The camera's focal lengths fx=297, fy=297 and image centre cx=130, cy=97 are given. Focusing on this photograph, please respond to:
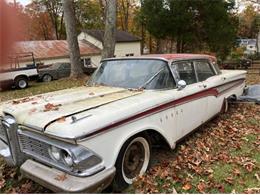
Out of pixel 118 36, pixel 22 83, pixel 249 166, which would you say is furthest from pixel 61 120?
pixel 118 36

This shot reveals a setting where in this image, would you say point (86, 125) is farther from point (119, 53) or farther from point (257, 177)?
point (119, 53)

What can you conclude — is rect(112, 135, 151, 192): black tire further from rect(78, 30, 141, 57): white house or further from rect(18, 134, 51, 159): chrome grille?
rect(78, 30, 141, 57): white house

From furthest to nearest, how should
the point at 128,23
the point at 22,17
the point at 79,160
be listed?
the point at 128,23 < the point at 79,160 < the point at 22,17

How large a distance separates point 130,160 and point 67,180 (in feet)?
A: 3.37

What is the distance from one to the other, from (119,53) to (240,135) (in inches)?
1164

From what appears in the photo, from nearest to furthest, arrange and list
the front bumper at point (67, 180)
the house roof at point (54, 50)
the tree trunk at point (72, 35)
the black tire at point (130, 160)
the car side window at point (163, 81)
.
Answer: the front bumper at point (67, 180)
the black tire at point (130, 160)
the car side window at point (163, 81)
the tree trunk at point (72, 35)
the house roof at point (54, 50)

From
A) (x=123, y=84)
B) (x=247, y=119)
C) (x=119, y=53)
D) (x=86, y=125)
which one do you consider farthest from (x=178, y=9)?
(x=86, y=125)

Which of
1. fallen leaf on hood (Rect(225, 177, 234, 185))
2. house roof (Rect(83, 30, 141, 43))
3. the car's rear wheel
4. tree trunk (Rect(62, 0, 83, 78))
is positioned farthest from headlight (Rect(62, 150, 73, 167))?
house roof (Rect(83, 30, 141, 43))

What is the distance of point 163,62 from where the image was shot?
4715mm

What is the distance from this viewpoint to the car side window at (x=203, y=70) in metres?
5.46

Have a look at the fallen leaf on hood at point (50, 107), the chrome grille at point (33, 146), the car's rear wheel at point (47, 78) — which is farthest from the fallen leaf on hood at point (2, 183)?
the car's rear wheel at point (47, 78)

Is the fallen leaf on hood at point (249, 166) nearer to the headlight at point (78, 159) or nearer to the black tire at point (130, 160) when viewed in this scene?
the black tire at point (130, 160)

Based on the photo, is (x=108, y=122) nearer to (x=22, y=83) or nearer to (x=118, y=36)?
(x=22, y=83)

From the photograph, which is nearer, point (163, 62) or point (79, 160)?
point (79, 160)
